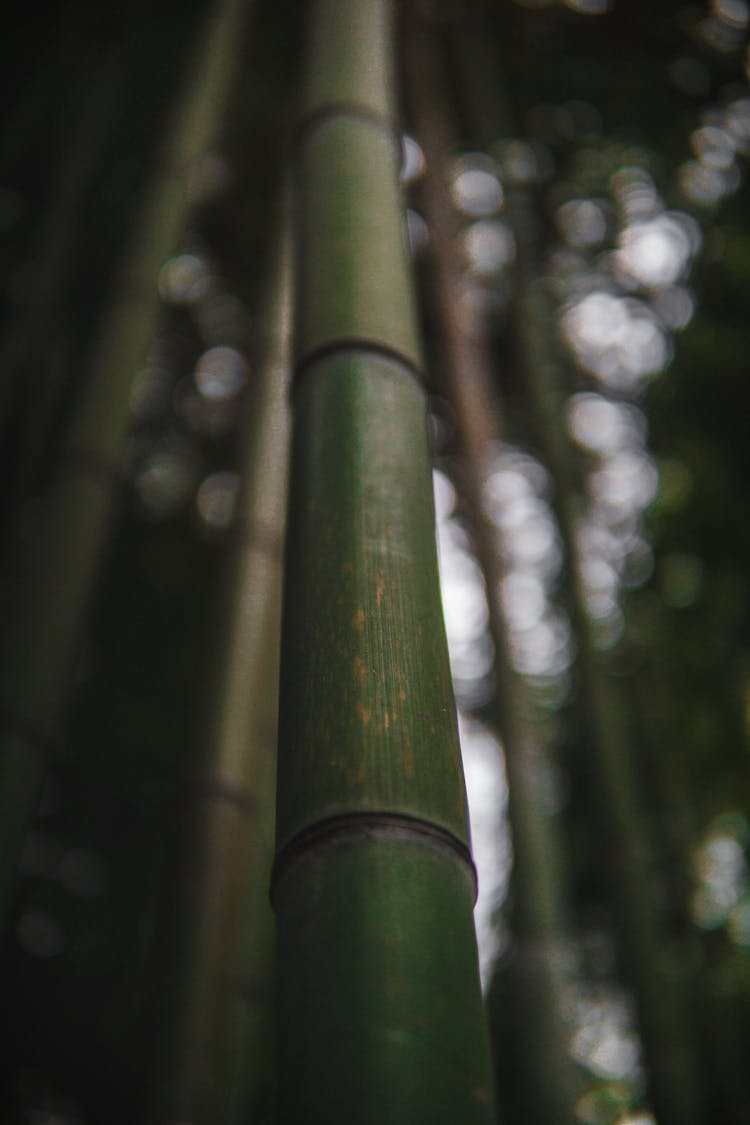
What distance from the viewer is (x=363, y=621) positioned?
875 mm

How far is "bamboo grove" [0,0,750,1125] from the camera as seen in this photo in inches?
33.0

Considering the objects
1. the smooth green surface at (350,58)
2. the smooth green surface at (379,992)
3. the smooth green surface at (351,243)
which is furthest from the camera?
the smooth green surface at (350,58)

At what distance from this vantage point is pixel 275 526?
2.33m

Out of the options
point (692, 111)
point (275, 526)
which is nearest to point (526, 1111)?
point (275, 526)

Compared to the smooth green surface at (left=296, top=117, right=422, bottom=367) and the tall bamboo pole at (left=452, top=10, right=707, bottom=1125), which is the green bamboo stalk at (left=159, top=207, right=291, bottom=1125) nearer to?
the smooth green surface at (left=296, top=117, right=422, bottom=367)

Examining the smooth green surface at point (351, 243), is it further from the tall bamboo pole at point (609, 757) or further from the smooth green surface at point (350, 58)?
the tall bamboo pole at point (609, 757)

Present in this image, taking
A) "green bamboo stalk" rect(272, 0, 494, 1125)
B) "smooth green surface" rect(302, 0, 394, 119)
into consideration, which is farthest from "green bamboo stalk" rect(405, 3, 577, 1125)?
"smooth green surface" rect(302, 0, 394, 119)

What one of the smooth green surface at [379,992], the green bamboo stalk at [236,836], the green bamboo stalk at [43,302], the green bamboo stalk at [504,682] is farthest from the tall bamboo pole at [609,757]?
the smooth green surface at [379,992]

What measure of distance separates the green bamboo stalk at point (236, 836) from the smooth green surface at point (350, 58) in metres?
0.52

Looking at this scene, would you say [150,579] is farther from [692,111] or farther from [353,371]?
[353,371]

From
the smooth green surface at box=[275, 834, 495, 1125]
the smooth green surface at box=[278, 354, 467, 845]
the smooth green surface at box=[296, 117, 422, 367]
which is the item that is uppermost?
the smooth green surface at box=[296, 117, 422, 367]

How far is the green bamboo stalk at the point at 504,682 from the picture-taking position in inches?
86.4

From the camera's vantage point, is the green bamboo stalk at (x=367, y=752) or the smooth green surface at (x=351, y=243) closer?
the green bamboo stalk at (x=367, y=752)

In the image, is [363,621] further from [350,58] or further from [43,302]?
[43,302]
